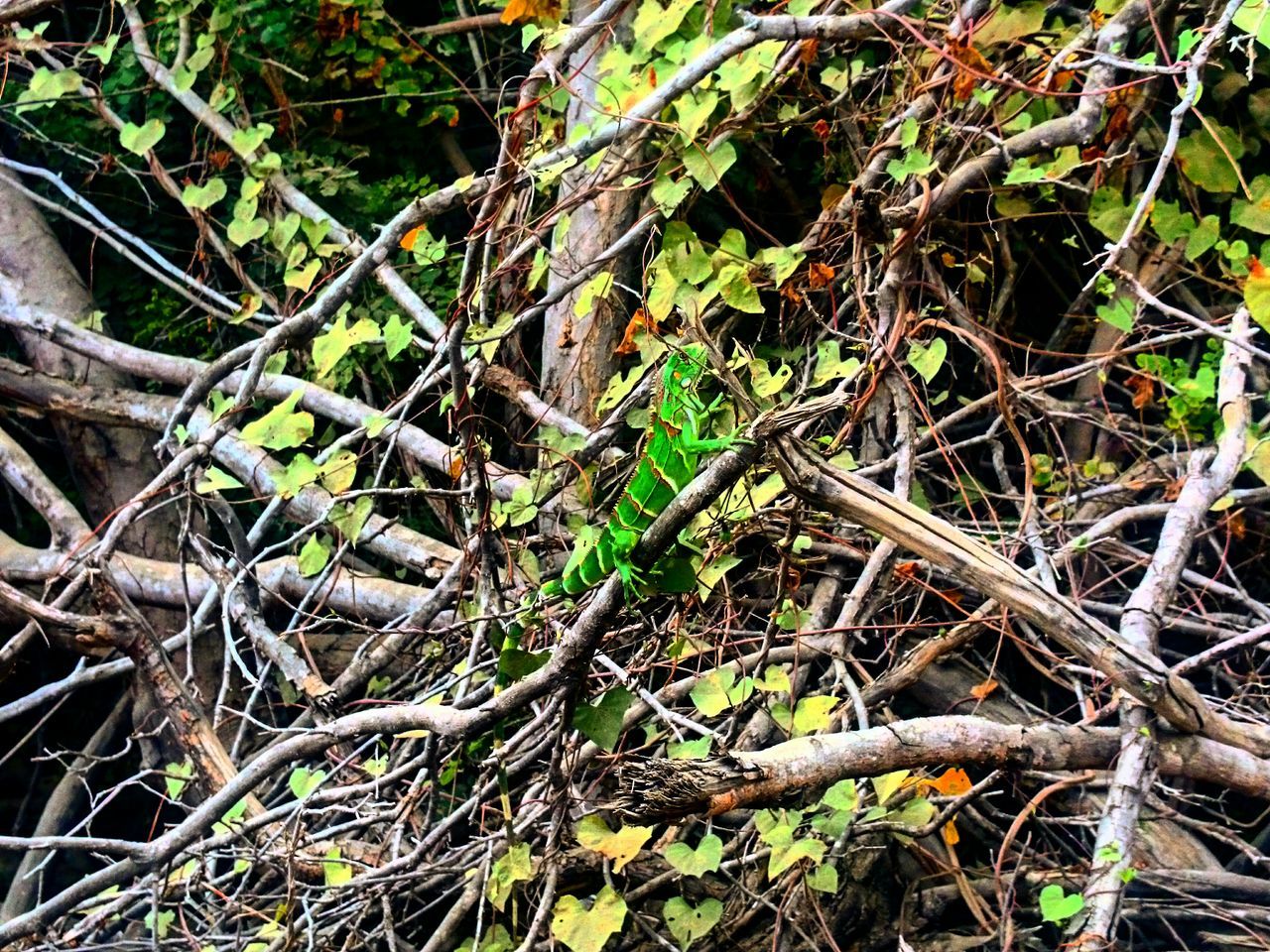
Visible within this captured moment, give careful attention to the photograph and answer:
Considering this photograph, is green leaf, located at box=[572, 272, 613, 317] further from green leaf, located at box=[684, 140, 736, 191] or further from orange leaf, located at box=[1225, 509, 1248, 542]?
orange leaf, located at box=[1225, 509, 1248, 542]

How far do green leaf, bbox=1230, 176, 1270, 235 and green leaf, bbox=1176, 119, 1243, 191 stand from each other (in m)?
0.06

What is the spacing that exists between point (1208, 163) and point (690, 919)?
2.37 metres

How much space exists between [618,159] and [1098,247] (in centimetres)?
161

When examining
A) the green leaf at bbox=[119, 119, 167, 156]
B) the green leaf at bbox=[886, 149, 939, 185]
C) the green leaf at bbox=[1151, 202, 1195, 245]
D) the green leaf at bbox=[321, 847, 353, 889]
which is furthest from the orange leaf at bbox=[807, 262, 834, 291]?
the green leaf at bbox=[119, 119, 167, 156]

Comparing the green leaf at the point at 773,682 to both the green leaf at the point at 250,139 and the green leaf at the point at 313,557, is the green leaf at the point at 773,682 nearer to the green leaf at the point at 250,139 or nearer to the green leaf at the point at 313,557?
the green leaf at the point at 313,557

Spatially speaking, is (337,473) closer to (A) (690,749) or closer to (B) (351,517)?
(B) (351,517)

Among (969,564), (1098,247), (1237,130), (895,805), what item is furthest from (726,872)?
(1237,130)

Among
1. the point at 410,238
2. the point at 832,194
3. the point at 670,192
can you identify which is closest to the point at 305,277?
the point at 410,238

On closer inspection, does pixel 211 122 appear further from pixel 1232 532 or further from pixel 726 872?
pixel 1232 532

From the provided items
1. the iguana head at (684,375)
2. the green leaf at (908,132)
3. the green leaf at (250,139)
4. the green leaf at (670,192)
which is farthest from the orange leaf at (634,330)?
the green leaf at (250,139)

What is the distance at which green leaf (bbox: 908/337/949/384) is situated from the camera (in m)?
2.61

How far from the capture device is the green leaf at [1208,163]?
2.94 meters

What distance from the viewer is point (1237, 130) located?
10.3 feet

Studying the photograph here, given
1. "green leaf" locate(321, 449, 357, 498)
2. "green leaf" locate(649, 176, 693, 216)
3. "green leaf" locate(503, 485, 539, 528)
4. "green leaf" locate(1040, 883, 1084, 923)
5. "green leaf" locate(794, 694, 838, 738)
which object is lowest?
"green leaf" locate(1040, 883, 1084, 923)
